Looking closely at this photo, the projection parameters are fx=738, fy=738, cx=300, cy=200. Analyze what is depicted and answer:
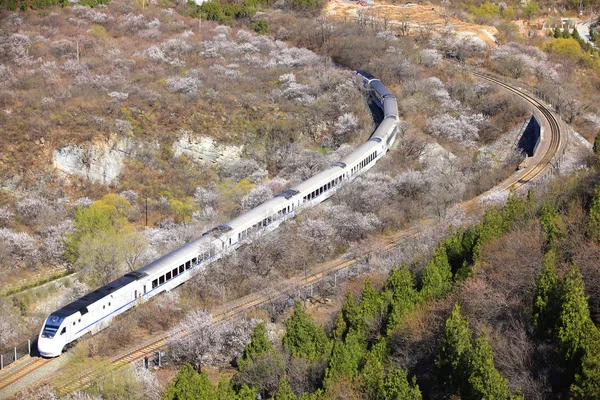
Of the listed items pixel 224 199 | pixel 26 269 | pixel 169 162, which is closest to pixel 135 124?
pixel 169 162

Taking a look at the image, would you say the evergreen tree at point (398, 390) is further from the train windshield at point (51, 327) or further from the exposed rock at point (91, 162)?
the exposed rock at point (91, 162)

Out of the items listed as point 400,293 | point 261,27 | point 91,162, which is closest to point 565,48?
point 261,27

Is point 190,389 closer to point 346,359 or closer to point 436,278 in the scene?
point 346,359

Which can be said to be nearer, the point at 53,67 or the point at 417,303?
the point at 417,303

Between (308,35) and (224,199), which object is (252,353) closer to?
(224,199)

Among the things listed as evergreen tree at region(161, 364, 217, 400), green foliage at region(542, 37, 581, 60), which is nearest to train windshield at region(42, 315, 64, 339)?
evergreen tree at region(161, 364, 217, 400)
